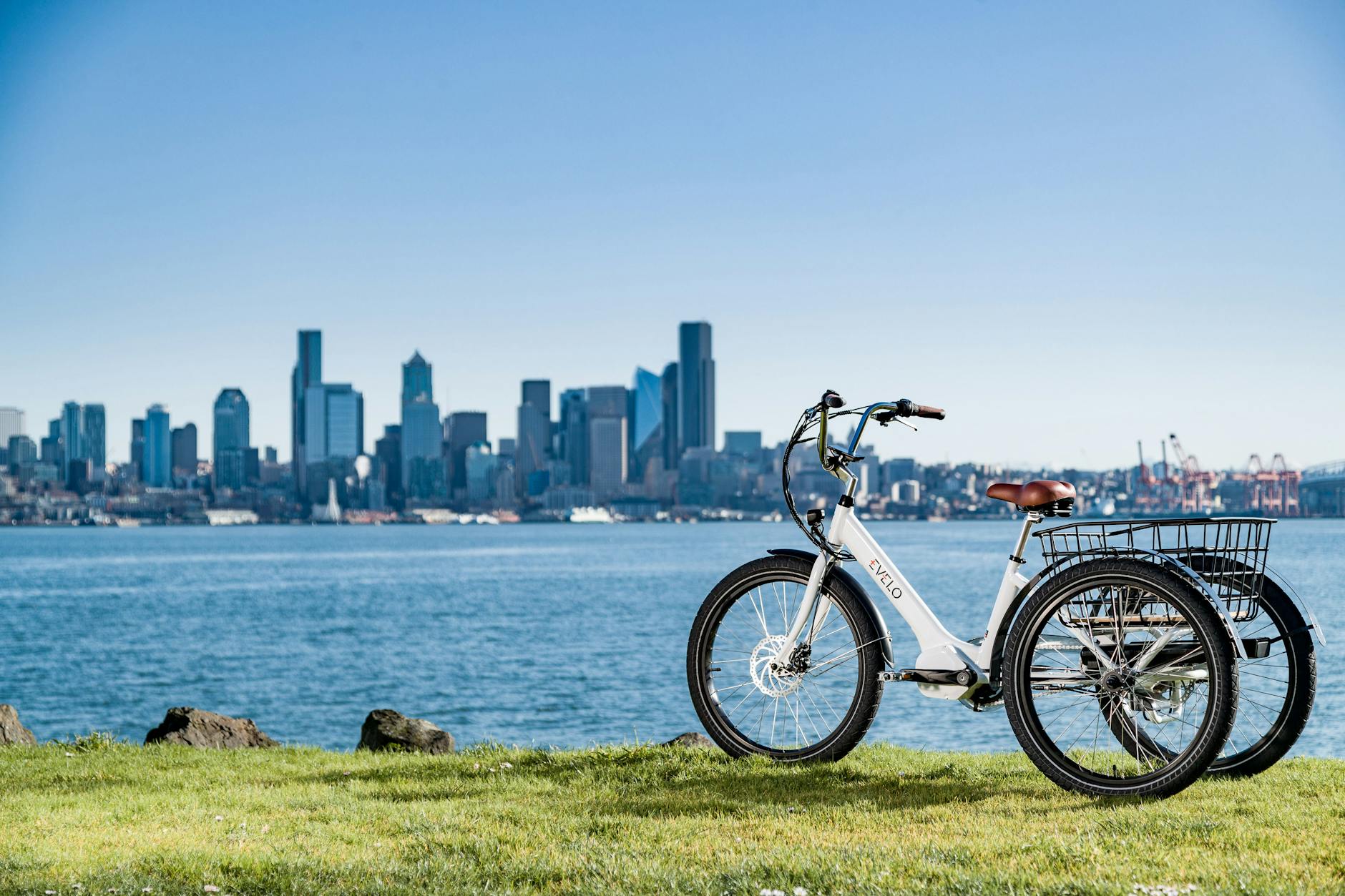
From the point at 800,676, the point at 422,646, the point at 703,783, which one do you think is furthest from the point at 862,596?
the point at 422,646

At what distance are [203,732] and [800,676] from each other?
5870 millimetres

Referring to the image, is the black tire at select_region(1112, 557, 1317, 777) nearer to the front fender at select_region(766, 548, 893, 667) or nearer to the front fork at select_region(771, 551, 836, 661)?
the front fender at select_region(766, 548, 893, 667)

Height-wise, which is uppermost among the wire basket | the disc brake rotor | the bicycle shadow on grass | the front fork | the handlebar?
the handlebar

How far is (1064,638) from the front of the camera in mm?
6117

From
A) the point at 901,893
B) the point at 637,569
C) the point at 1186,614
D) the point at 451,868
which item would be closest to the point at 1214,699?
the point at 1186,614

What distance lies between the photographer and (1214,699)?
18.2 ft

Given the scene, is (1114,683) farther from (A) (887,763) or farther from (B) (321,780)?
(B) (321,780)

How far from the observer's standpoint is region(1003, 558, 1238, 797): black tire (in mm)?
5516

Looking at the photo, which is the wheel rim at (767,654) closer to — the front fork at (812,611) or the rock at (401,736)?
the front fork at (812,611)

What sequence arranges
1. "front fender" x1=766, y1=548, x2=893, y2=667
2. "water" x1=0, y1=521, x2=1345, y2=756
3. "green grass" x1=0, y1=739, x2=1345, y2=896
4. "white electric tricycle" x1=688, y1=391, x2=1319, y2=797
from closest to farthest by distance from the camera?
"green grass" x1=0, y1=739, x2=1345, y2=896 < "white electric tricycle" x1=688, y1=391, x2=1319, y2=797 < "front fender" x1=766, y1=548, x2=893, y2=667 < "water" x1=0, y1=521, x2=1345, y2=756

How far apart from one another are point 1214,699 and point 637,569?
8984 cm

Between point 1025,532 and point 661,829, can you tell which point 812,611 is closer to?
point 1025,532

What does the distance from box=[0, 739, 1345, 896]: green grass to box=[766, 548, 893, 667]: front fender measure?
0.68 m

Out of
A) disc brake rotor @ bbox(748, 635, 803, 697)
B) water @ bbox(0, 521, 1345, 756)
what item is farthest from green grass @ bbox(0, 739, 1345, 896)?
water @ bbox(0, 521, 1345, 756)
